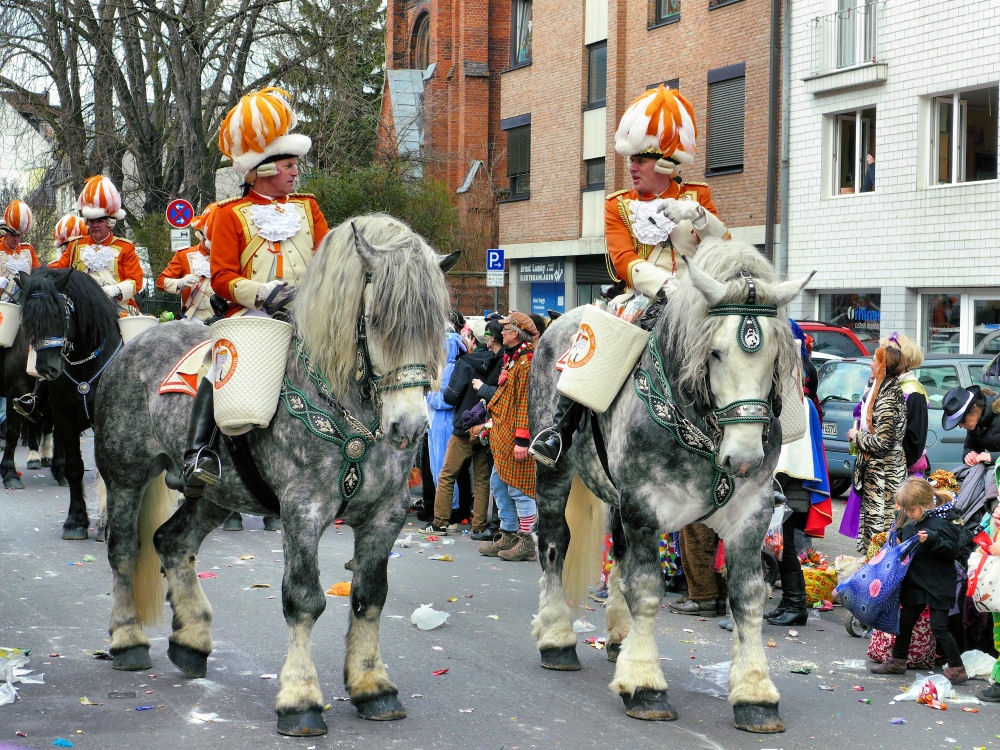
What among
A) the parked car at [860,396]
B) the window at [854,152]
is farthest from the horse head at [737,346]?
the window at [854,152]

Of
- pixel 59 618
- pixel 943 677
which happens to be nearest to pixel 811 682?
pixel 943 677

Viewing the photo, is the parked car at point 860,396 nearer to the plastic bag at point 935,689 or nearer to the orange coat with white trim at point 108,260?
the plastic bag at point 935,689

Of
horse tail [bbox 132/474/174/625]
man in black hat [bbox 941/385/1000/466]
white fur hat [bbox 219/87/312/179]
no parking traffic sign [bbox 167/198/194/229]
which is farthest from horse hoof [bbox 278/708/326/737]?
no parking traffic sign [bbox 167/198/194/229]

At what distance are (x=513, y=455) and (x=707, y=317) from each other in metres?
4.64

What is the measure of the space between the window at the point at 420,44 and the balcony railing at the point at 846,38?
84.3ft

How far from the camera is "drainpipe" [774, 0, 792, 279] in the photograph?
966 inches

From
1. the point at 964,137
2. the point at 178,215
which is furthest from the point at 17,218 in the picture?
the point at 964,137

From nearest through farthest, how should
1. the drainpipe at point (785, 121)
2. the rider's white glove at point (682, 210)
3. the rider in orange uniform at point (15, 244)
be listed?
the rider's white glove at point (682, 210)
the rider in orange uniform at point (15, 244)
the drainpipe at point (785, 121)

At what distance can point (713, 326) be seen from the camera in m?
5.34

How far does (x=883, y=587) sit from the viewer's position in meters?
6.75

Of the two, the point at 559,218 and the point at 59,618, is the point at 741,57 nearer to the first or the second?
the point at 559,218

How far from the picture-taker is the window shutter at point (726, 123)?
85.4 feet

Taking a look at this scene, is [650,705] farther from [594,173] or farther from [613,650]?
[594,173]

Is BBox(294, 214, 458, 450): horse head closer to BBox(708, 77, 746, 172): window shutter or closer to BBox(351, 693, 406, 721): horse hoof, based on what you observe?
BBox(351, 693, 406, 721): horse hoof
